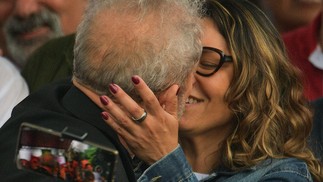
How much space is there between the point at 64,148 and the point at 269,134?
1522mm

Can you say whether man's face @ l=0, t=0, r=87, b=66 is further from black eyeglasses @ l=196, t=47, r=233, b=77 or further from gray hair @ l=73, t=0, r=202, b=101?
gray hair @ l=73, t=0, r=202, b=101

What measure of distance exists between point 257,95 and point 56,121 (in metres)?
1.15

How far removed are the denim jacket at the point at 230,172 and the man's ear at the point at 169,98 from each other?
0.19 metres

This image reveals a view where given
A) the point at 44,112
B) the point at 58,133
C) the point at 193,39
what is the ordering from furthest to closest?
the point at 193,39 < the point at 44,112 < the point at 58,133

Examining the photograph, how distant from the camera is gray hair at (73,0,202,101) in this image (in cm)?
292

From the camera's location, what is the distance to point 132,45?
2.90 m

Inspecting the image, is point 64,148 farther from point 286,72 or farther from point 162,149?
point 286,72

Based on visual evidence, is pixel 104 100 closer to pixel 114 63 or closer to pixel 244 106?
pixel 114 63

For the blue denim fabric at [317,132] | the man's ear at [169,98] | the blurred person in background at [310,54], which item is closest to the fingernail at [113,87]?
the man's ear at [169,98]

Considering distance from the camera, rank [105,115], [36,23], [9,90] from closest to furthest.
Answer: [105,115]
[9,90]
[36,23]

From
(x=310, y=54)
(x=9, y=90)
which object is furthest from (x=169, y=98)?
(x=310, y=54)

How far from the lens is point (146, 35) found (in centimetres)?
292

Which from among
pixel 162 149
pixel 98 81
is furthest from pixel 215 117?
pixel 98 81

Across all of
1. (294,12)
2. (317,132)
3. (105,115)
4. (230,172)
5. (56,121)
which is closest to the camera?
(56,121)
